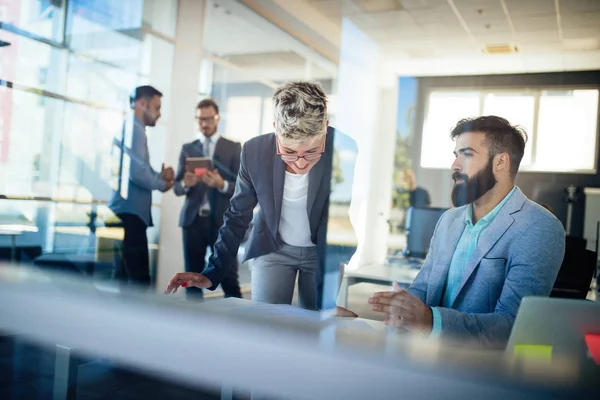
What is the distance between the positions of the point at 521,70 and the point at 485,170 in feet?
1.08

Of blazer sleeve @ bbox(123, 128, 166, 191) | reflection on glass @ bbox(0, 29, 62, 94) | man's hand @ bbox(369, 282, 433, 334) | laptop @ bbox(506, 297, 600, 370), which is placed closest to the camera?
laptop @ bbox(506, 297, 600, 370)

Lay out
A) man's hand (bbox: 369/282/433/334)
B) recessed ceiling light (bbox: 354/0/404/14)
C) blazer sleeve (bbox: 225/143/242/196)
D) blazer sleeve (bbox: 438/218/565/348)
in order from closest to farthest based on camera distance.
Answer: blazer sleeve (bbox: 438/218/565/348) → man's hand (bbox: 369/282/433/334) → recessed ceiling light (bbox: 354/0/404/14) → blazer sleeve (bbox: 225/143/242/196)

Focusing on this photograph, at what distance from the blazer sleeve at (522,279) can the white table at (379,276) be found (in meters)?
0.23

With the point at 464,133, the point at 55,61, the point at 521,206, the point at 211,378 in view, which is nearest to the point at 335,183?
the point at 464,133

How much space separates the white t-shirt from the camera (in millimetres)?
1940

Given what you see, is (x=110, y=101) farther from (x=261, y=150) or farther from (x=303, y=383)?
(x=303, y=383)

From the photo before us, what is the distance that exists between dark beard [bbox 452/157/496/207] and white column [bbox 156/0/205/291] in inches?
51.4

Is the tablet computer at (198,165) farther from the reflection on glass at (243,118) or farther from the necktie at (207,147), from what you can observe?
the reflection on glass at (243,118)

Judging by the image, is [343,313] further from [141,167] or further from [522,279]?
[141,167]

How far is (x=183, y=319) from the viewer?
126 centimetres

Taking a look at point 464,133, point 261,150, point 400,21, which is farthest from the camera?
point 261,150

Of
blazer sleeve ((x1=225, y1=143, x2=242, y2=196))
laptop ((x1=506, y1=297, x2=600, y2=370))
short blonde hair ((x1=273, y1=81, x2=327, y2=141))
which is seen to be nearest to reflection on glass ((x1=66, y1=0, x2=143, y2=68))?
blazer sleeve ((x1=225, y1=143, x2=242, y2=196))

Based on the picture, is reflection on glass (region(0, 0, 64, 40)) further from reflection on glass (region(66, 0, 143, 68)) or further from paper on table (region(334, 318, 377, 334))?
paper on table (region(334, 318, 377, 334))

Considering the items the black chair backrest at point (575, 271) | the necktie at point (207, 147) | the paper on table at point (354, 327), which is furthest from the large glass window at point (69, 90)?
the black chair backrest at point (575, 271)
